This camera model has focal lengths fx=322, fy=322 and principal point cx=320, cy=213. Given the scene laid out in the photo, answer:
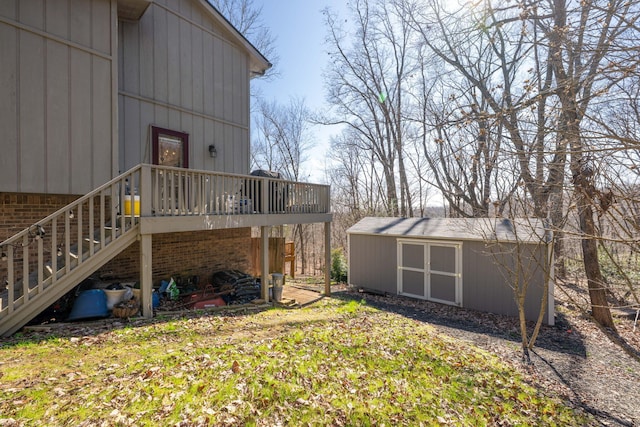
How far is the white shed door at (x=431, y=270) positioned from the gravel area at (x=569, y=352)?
0.35m

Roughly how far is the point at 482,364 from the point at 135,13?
9.28m

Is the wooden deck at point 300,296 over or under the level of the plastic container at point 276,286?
under

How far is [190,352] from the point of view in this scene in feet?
12.6

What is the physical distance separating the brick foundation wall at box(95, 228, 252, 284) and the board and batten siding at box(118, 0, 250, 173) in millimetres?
1852

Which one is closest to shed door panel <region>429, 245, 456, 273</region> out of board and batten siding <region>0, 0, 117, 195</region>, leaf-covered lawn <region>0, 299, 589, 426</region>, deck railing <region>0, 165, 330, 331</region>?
deck railing <region>0, 165, 330, 331</region>

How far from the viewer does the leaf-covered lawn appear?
2.78m

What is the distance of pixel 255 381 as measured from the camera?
10.9ft

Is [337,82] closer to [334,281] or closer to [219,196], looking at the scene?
[334,281]

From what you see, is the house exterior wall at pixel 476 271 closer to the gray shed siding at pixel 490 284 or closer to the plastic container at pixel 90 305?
the gray shed siding at pixel 490 284

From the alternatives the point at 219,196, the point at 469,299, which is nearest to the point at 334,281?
the point at 469,299

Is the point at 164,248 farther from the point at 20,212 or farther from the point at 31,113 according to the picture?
the point at 31,113

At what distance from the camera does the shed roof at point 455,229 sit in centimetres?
848

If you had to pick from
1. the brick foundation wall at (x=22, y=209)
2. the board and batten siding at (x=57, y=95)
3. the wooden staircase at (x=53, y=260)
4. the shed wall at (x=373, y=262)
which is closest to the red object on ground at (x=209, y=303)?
the wooden staircase at (x=53, y=260)

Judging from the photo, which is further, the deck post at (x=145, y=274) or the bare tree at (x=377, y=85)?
the bare tree at (x=377, y=85)
